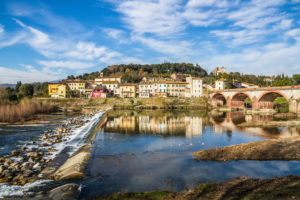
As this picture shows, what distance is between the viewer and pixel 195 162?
15031 millimetres

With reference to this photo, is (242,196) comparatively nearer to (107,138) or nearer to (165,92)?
(107,138)

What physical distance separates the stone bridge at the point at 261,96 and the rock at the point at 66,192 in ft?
164

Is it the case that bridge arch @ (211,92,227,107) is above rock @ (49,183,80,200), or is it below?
above

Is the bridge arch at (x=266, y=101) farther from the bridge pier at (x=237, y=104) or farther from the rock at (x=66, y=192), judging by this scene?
the rock at (x=66, y=192)

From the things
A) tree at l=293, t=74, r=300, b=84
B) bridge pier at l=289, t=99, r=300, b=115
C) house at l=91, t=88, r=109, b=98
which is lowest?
bridge pier at l=289, t=99, r=300, b=115

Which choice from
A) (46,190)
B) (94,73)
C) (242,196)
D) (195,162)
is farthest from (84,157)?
(94,73)

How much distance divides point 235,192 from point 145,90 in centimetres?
7554

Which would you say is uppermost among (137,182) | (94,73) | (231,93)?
(94,73)

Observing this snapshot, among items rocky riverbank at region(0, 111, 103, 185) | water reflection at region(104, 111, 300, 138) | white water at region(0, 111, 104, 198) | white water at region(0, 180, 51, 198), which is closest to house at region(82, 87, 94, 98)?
water reflection at region(104, 111, 300, 138)

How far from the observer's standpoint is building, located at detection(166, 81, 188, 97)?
8031 centimetres

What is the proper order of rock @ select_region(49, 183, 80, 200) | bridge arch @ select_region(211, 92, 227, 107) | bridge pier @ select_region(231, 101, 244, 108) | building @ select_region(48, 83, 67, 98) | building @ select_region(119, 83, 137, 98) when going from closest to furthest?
rock @ select_region(49, 183, 80, 200) < bridge pier @ select_region(231, 101, 244, 108) < bridge arch @ select_region(211, 92, 227, 107) < building @ select_region(48, 83, 67, 98) < building @ select_region(119, 83, 137, 98)

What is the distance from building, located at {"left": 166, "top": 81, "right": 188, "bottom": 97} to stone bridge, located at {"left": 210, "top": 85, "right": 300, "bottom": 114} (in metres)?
12.0

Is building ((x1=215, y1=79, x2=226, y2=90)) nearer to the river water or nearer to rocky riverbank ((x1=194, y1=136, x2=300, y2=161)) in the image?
the river water

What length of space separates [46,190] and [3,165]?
19.8ft
